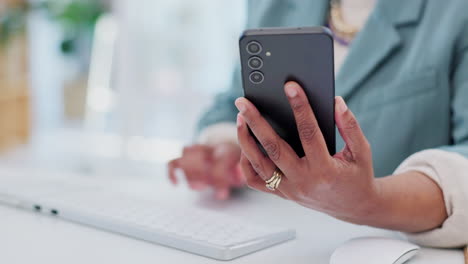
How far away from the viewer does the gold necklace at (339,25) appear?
110cm

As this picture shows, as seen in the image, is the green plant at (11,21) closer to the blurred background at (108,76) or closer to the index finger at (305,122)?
the blurred background at (108,76)

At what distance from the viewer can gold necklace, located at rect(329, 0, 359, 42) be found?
3.62ft

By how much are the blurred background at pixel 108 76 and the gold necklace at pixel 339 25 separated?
1.79m

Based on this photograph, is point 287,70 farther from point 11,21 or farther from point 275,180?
point 11,21

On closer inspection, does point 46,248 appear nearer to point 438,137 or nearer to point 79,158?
point 438,137

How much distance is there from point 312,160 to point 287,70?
0.09 meters

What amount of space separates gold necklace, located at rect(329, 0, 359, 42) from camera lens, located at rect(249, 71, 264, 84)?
517mm

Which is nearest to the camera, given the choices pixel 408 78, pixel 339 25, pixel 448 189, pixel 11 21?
pixel 448 189

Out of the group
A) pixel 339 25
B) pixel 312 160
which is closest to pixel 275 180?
pixel 312 160

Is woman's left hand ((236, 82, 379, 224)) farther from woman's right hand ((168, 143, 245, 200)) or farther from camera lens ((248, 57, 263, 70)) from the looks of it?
woman's right hand ((168, 143, 245, 200))

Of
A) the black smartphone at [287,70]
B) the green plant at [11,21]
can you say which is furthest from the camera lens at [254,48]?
the green plant at [11,21]

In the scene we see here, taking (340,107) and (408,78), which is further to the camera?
(408,78)

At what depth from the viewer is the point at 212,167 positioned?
1.05 metres

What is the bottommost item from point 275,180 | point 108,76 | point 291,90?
point 108,76
